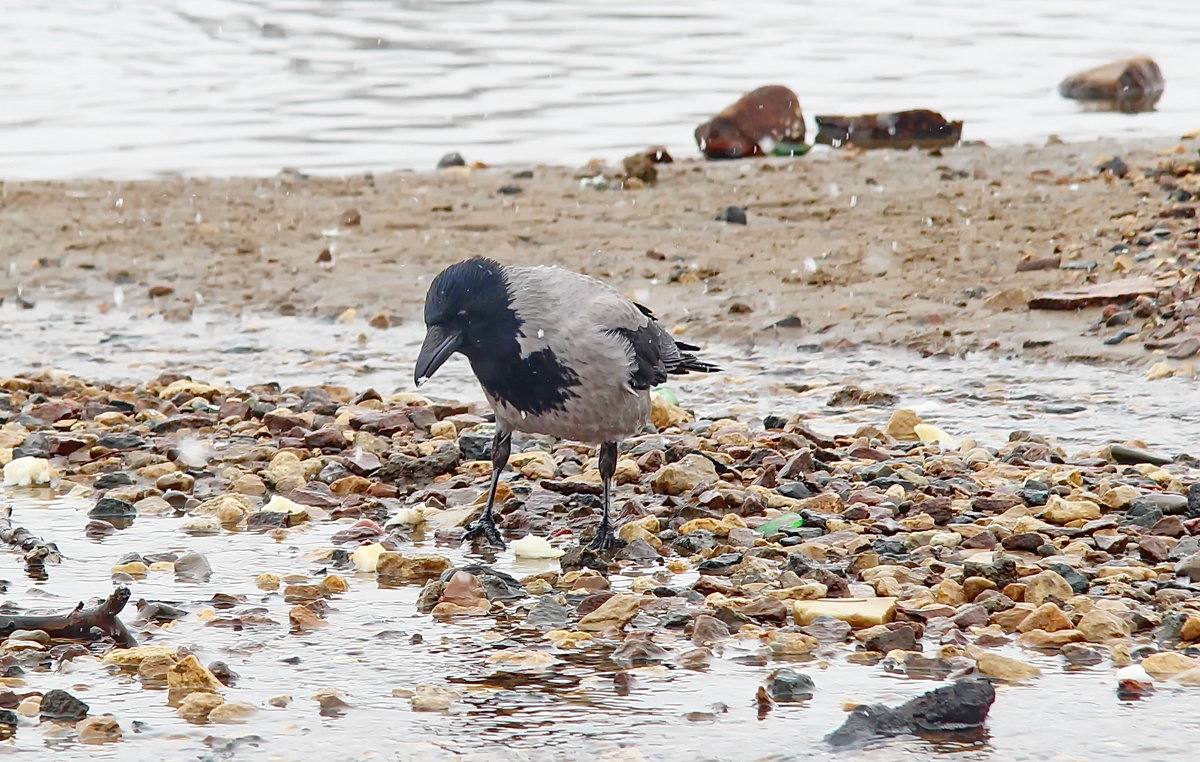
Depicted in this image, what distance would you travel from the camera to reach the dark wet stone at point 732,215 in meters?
13.8

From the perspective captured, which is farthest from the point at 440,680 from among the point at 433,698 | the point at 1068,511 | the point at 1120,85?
the point at 1120,85

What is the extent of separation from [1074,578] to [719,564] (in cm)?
129

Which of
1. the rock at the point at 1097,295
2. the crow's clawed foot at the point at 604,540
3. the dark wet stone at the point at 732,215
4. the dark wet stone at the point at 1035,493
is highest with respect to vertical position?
the dark wet stone at the point at 732,215

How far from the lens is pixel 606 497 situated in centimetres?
730

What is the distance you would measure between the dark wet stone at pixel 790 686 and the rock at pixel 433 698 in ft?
3.08

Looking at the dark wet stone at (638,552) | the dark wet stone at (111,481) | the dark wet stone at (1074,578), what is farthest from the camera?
the dark wet stone at (111,481)

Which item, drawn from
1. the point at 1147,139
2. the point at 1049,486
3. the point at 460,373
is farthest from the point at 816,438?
the point at 1147,139

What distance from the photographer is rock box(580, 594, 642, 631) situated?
607 centimetres

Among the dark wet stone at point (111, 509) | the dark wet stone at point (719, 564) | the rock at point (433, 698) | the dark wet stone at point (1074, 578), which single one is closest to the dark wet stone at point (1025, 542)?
the dark wet stone at point (1074, 578)

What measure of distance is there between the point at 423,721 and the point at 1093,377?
6032 mm

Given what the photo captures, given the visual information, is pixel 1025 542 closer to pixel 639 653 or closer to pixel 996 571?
pixel 996 571

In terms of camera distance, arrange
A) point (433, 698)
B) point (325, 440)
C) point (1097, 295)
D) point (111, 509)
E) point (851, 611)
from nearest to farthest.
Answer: point (433, 698) → point (851, 611) → point (111, 509) → point (325, 440) → point (1097, 295)

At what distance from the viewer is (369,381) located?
418 inches

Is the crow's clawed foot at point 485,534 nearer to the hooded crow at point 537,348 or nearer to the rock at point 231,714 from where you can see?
the hooded crow at point 537,348
